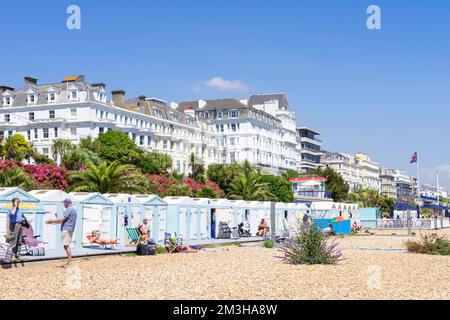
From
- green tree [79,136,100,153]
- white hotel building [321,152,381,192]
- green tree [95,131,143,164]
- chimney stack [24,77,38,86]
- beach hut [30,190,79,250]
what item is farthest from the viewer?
white hotel building [321,152,381,192]

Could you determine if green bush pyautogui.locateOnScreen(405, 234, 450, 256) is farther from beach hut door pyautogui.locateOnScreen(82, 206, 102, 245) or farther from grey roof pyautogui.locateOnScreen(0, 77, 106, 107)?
grey roof pyautogui.locateOnScreen(0, 77, 106, 107)

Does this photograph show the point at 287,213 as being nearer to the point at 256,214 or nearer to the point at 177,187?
the point at 256,214

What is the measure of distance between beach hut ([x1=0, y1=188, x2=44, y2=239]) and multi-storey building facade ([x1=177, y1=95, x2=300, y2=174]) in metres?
65.8

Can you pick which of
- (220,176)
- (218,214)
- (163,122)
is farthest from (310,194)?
(218,214)

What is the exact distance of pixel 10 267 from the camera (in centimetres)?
1513

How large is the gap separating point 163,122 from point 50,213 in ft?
177

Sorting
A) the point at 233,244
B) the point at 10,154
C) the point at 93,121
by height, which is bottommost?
the point at 233,244

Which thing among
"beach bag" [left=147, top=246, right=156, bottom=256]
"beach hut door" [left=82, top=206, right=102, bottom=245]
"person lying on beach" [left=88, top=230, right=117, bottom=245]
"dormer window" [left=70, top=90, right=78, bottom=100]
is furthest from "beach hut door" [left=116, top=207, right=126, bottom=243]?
"dormer window" [left=70, top=90, right=78, bottom=100]

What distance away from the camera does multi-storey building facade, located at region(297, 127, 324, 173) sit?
119 meters

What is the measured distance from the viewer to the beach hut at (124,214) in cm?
2521

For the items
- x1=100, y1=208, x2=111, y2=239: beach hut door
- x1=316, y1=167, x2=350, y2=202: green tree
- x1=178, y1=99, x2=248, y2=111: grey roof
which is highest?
x1=178, y1=99, x2=248, y2=111: grey roof
